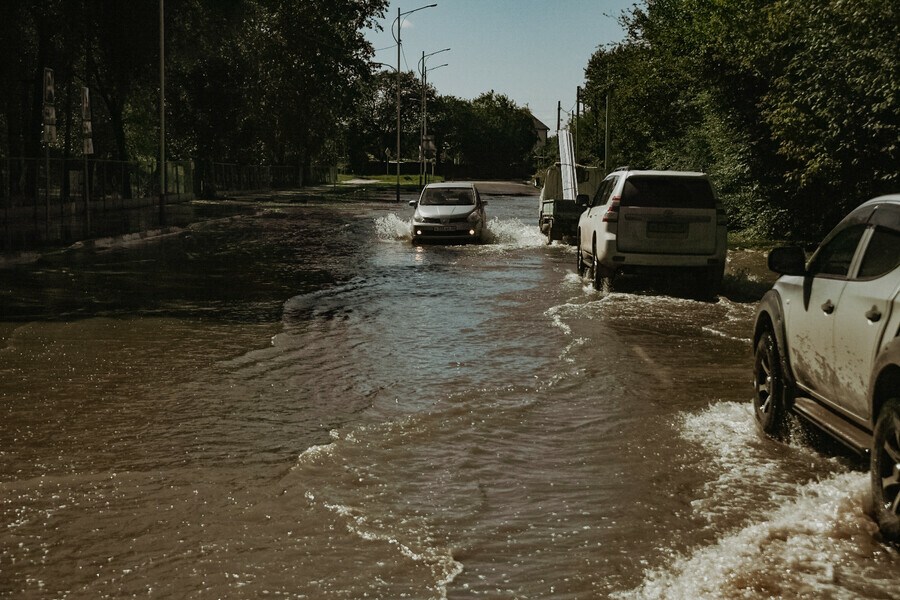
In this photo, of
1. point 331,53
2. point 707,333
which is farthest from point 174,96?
point 707,333

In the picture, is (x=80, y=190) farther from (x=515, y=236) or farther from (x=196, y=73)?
(x=196, y=73)

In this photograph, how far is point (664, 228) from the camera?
1550 cm

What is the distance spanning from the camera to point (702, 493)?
5.90m

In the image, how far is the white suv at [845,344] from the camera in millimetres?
5094

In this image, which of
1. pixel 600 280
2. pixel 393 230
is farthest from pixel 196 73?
pixel 600 280

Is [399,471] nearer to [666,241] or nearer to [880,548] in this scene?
[880,548]

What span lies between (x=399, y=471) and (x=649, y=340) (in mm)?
5898

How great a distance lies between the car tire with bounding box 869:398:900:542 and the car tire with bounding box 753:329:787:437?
1680 millimetres

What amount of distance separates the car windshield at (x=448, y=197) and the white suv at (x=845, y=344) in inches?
796

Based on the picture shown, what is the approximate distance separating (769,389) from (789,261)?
94cm

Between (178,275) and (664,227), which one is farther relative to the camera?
(178,275)

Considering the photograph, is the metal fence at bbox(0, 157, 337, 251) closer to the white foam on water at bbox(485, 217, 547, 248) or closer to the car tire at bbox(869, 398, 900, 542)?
the white foam on water at bbox(485, 217, 547, 248)

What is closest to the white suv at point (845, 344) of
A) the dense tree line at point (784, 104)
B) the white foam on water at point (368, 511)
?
the white foam on water at point (368, 511)

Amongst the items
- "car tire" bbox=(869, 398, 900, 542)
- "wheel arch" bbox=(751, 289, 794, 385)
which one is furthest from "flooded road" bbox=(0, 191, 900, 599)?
"wheel arch" bbox=(751, 289, 794, 385)
